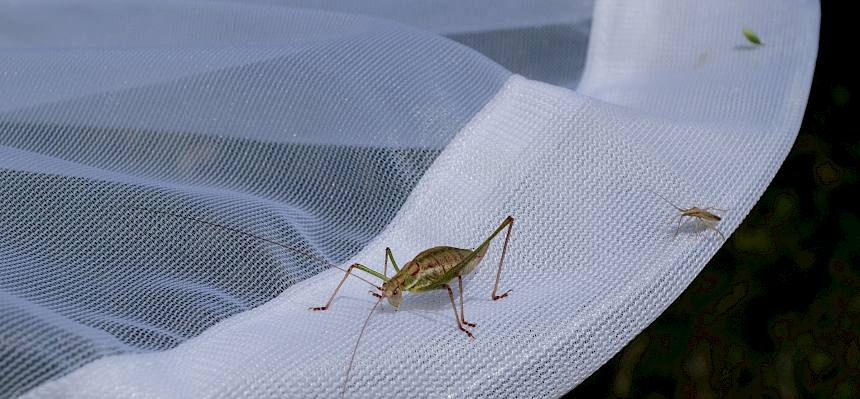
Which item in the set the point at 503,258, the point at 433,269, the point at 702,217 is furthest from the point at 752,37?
the point at 433,269

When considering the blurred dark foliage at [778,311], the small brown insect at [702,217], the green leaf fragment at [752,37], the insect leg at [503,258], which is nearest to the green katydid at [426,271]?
the insect leg at [503,258]

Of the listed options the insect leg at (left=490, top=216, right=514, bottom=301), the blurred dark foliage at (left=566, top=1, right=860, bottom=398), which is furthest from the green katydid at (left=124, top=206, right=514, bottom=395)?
the blurred dark foliage at (left=566, top=1, right=860, bottom=398)

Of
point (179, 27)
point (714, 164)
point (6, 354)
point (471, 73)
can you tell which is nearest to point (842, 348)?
point (714, 164)

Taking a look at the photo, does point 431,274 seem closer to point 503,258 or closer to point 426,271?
point 426,271

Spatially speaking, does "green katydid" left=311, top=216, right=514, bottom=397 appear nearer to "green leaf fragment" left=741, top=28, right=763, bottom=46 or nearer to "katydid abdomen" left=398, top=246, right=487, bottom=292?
"katydid abdomen" left=398, top=246, right=487, bottom=292

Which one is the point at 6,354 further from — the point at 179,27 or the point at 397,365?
the point at 179,27

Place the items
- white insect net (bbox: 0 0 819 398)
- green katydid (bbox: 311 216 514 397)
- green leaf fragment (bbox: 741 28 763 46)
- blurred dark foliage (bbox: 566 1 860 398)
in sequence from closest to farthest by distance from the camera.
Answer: white insect net (bbox: 0 0 819 398)
green katydid (bbox: 311 216 514 397)
green leaf fragment (bbox: 741 28 763 46)
blurred dark foliage (bbox: 566 1 860 398)
